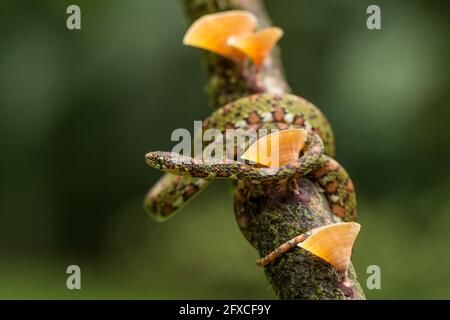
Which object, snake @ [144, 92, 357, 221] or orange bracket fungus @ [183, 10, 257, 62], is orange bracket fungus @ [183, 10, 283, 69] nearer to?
orange bracket fungus @ [183, 10, 257, 62]

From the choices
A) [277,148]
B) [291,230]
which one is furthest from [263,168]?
[291,230]

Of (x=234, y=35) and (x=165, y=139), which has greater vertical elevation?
(x=165, y=139)

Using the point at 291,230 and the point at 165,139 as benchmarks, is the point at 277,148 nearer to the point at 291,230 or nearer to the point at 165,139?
the point at 291,230

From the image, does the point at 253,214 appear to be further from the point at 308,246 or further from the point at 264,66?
the point at 264,66

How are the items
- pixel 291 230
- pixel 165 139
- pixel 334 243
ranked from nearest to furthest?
pixel 334 243, pixel 291 230, pixel 165 139

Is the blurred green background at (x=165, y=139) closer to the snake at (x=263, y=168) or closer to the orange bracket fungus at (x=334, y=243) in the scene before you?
the snake at (x=263, y=168)

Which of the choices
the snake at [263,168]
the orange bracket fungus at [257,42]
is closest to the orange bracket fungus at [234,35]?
the orange bracket fungus at [257,42]

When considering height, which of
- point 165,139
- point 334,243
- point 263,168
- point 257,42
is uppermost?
point 165,139
